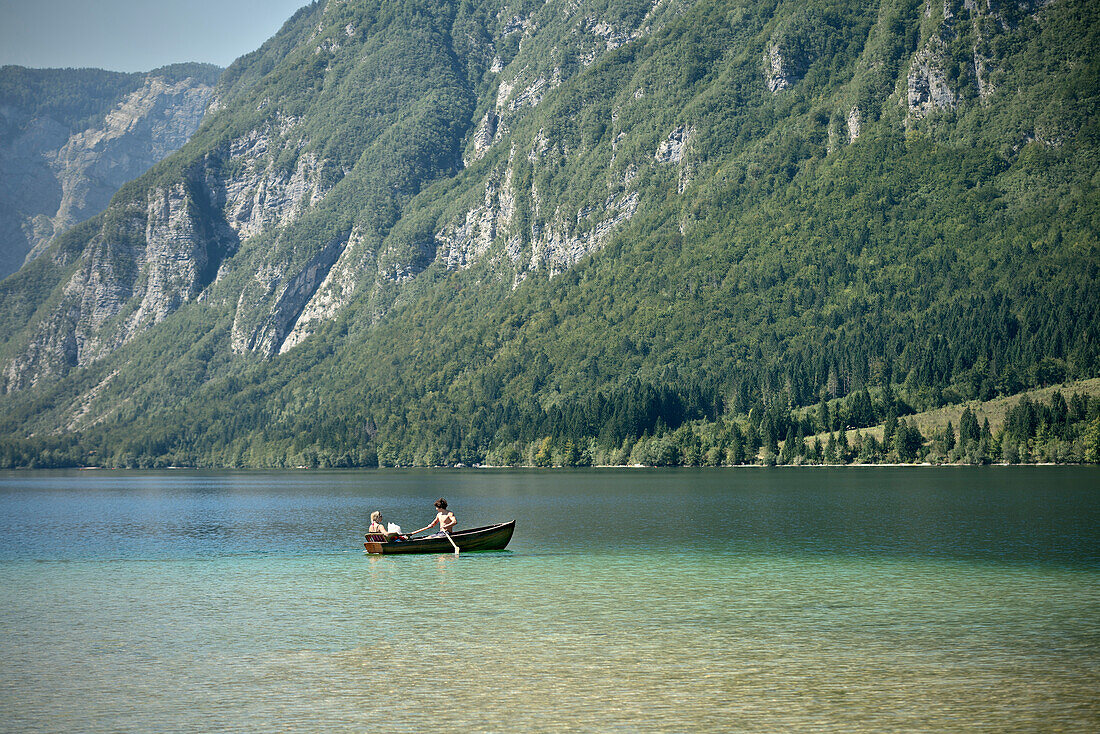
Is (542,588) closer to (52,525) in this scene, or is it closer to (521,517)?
(521,517)

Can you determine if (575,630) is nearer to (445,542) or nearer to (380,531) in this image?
(445,542)

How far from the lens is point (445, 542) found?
219ft

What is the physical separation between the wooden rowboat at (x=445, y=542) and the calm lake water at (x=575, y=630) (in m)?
0.93

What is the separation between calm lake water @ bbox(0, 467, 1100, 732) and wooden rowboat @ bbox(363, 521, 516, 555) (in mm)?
932

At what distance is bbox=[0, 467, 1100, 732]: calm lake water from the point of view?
27562 mm

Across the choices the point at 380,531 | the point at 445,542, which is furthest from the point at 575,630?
the point at 380,531

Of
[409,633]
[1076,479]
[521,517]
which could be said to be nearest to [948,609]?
[409,633]

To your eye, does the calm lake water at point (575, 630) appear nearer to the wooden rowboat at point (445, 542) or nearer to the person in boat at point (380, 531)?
the wooden rowboat at point (445, 542)

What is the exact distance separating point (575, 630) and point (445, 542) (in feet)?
93.7

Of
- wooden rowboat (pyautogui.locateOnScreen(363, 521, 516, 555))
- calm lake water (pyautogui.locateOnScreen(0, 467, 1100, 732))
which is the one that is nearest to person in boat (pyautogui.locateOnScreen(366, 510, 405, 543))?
wooden rowboat (pyautogui.locateOnScreen(363, 521, 516, 555))

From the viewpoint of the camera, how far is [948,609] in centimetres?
4278

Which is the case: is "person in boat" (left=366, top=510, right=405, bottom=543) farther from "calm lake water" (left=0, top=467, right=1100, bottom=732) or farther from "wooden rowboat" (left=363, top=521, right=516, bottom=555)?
"calm lake water" (left=0, top=467, right=1100, bottom=732)

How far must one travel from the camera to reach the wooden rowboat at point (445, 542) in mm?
65669

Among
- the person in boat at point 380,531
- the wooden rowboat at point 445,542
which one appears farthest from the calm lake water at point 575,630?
the person in boat at point 380,531
